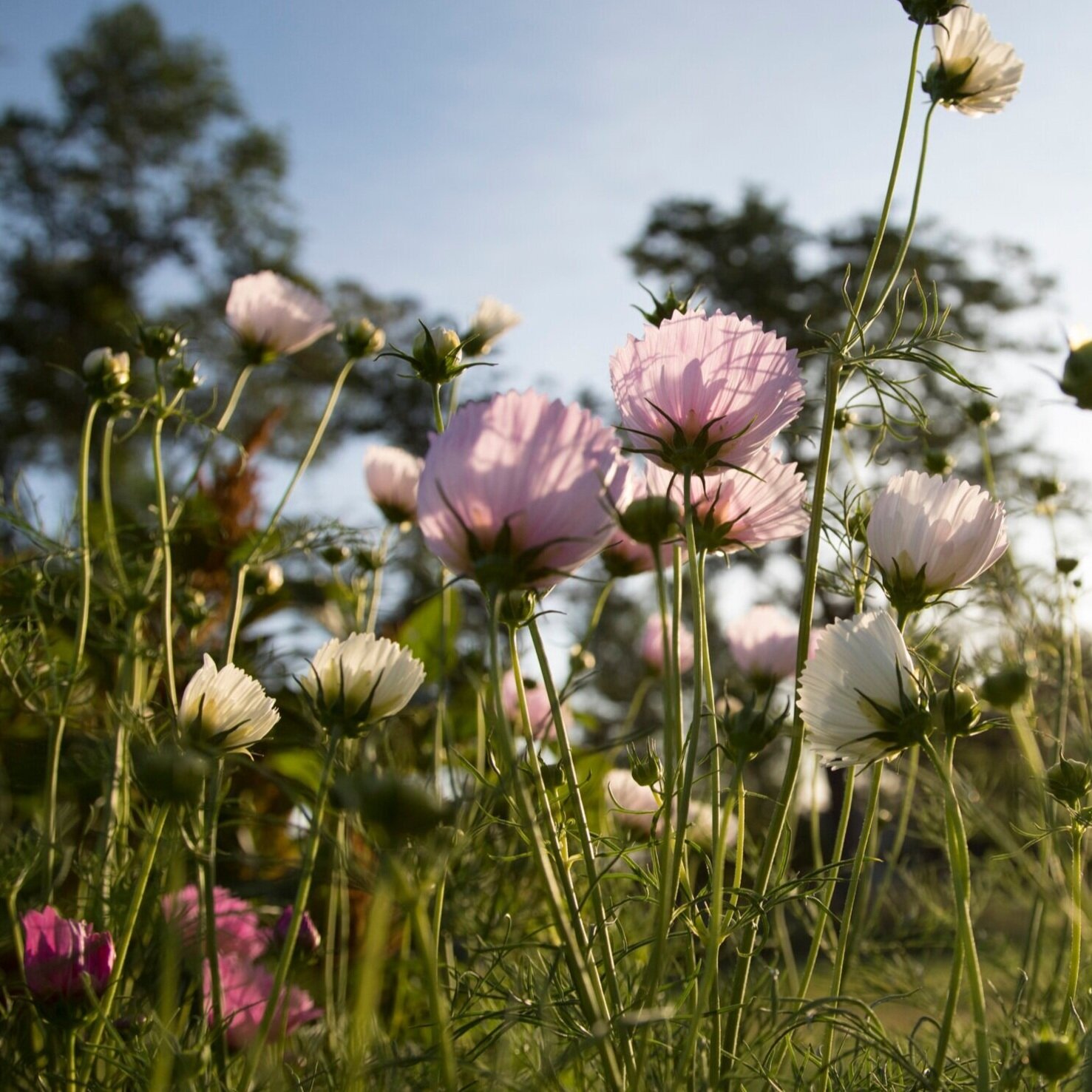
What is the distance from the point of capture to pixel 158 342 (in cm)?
78

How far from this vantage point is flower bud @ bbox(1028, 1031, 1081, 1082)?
34 cm

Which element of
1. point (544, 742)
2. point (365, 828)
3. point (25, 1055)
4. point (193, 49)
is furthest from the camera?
point (193, 49)

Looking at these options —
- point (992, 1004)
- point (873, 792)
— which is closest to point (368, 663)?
point (873, 792)

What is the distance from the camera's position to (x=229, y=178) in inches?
388

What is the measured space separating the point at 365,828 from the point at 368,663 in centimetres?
10

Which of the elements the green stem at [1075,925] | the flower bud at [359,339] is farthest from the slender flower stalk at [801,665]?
the flower bud at [359,339]

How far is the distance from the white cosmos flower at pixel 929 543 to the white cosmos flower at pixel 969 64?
0.24m

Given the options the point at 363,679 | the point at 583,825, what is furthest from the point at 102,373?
the point at 583,825

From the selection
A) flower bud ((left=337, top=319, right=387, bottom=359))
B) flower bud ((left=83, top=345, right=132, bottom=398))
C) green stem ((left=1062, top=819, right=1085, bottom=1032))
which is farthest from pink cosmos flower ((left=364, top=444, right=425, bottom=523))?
green stem ((left=1062, top=819, right=1085, bottom=1032))

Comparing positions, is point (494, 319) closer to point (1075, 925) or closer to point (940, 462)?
point (940, 462)

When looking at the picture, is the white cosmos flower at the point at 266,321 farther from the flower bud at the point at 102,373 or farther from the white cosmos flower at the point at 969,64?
the white cosmos flower at the point at 969,64

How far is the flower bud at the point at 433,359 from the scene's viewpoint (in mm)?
514

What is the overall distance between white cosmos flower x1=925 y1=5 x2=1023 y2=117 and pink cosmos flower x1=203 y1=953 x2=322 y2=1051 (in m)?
0.59

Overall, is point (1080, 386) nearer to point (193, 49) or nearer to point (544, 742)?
point (544, 742)
